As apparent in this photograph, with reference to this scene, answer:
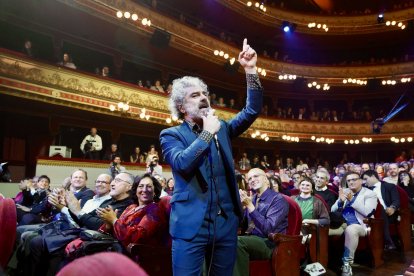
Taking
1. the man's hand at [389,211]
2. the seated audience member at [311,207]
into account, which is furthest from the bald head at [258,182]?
the man's hand at [389,211]

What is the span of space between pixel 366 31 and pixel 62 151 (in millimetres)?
14792

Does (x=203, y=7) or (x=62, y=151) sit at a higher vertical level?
(x=203, y=7)

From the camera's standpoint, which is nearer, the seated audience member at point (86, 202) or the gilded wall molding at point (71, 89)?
the seated audience member at point (86, 202)

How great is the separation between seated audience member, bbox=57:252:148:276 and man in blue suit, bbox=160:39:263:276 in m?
0.77

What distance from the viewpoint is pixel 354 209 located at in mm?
4223

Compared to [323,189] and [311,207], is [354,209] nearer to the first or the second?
[323,189]

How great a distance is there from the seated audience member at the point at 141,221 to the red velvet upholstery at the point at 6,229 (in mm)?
725

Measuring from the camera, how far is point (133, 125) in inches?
477

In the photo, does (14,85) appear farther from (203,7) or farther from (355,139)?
(355,139)

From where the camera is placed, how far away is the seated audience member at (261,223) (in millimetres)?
2629

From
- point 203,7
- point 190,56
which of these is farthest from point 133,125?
point 203,7

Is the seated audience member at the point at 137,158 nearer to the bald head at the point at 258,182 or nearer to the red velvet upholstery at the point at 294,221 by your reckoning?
the bald head at the point at 258,182

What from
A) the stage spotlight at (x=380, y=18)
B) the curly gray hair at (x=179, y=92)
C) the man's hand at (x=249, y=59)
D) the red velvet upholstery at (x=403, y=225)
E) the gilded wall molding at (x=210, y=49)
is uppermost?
the stage spotlight at (x=380, y=18)

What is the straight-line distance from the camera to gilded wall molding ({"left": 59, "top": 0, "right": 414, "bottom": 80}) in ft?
33.3
